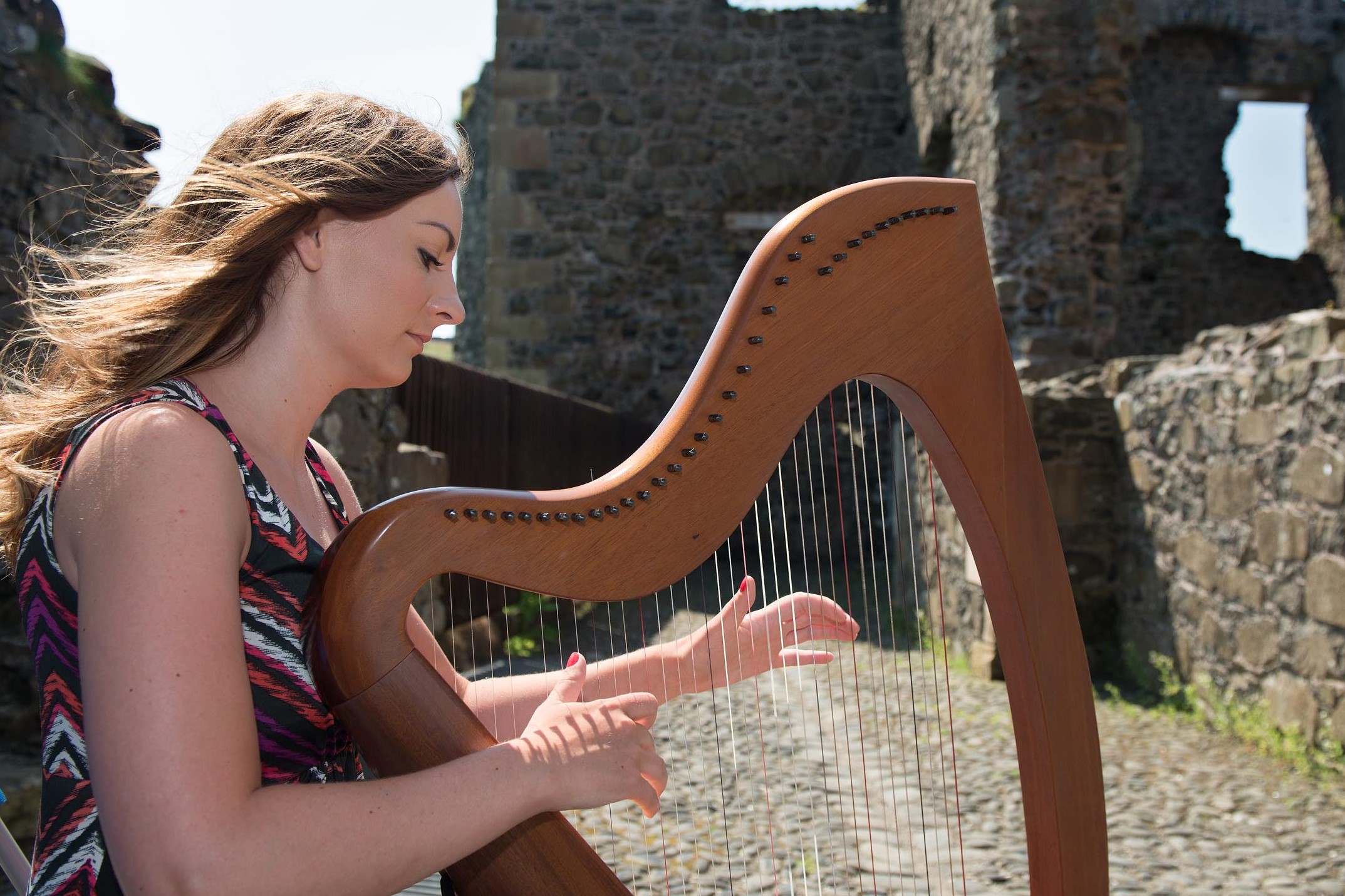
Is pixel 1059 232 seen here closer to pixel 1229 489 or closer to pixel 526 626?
pixel 1229 489

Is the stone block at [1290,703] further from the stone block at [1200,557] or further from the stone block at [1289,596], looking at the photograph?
the stone block at [1200,557]

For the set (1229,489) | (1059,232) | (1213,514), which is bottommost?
(1213,514)

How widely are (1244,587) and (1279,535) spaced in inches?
13.0

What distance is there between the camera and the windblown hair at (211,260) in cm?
106

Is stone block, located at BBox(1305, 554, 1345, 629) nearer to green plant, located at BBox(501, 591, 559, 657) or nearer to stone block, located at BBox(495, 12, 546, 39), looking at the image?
green plant, located at BBox(501, 591, 559, 657)

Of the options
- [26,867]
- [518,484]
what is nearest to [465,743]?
[26,867]

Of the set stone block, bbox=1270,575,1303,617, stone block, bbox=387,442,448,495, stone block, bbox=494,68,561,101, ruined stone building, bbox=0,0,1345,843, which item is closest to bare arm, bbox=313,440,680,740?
ruined stone building, bbox=0,0,1345,843

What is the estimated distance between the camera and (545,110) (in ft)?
33.7

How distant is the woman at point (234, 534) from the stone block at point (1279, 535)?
11.1 feet

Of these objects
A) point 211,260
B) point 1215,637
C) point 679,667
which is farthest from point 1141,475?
point 211,260

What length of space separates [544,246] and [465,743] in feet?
31.8

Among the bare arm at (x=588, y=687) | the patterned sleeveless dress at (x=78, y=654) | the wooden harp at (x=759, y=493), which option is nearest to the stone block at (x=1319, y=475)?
the wooden harp at (x=759, y=493)

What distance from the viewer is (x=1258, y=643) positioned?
3887 millimetres

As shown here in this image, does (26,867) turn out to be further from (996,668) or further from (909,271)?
(996,668)
